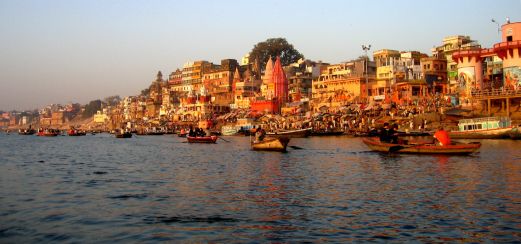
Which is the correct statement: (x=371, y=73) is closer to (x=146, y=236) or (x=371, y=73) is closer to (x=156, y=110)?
(x=156, y=110)

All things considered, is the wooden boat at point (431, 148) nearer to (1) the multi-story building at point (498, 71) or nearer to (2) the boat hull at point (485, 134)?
(2) the boat hull at point (485, 134)

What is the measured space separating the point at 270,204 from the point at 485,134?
40.1 metres

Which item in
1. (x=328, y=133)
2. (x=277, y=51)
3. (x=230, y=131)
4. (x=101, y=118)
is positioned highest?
(x=277, y=51)

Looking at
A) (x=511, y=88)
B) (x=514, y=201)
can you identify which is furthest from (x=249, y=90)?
(x=514, y=201)

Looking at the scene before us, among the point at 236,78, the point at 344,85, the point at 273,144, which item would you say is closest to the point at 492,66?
the point at 344,85

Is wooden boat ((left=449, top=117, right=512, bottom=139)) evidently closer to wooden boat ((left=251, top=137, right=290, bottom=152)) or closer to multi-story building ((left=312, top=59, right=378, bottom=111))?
wooden boat ((left=251, top=137, right=290, bottom=152))

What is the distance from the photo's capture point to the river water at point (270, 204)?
36.9 ft

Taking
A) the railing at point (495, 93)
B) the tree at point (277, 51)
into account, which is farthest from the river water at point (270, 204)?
the tree at point (277, 51)

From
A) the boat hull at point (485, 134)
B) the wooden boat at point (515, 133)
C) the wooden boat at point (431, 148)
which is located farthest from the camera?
the boat hull at point (485, 134)

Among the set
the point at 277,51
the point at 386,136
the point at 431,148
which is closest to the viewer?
the point at 431,148

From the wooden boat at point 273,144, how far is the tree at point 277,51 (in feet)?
277

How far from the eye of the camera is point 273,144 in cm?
3606

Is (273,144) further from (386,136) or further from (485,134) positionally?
(485,134)

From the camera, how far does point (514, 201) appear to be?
47.7 feet
